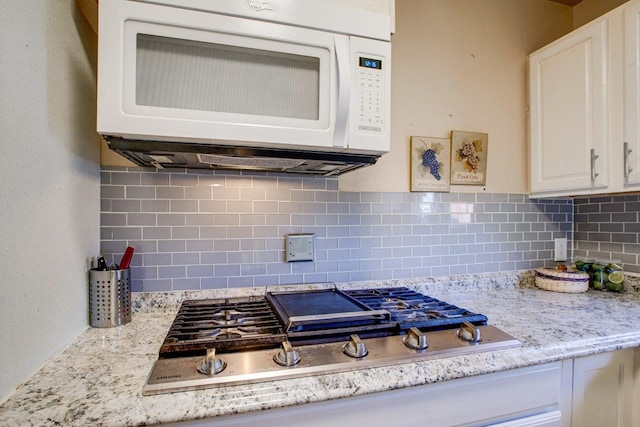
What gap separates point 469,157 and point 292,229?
0.95 meters

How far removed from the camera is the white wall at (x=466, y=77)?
5.11 ft

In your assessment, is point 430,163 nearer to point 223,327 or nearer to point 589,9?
point 223,327

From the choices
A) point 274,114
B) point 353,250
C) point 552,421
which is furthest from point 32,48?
point 552,421

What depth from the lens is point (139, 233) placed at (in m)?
1.25

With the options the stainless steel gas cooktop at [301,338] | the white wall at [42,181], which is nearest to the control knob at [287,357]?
the stainless steel gas cooktop at [301,338]

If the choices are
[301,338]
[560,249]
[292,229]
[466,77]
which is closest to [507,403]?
[301,338]

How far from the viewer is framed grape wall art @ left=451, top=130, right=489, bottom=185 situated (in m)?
1.63

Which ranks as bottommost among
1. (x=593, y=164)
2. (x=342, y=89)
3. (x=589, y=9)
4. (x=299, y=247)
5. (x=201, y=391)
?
(x=201, y=391)

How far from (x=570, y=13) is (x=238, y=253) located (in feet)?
7.30

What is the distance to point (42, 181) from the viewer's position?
817mm

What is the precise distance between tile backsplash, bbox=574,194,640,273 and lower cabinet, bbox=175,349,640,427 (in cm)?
75

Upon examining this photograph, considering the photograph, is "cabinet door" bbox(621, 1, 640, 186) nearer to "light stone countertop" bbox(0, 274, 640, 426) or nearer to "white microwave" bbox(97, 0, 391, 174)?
"light stone countertop" bbox(0, 274, 640, 426)

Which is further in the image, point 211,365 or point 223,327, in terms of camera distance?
point 223,327

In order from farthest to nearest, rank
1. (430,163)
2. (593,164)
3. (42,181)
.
Result: 1. (430,163)
2. (593,164)
3. (42,181)
